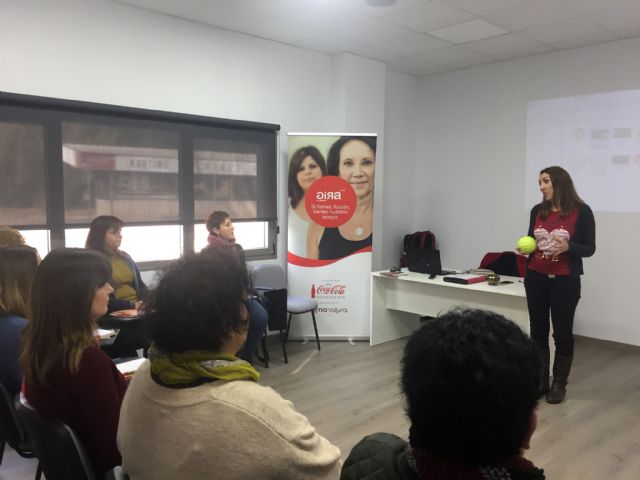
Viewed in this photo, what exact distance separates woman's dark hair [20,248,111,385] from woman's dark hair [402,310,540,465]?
1133 millimetres

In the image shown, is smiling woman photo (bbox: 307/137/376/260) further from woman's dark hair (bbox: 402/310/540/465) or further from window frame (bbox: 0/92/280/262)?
woman's dark hair (bbox: 402/310/540/465)

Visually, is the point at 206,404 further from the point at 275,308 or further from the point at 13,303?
the point at 275,308

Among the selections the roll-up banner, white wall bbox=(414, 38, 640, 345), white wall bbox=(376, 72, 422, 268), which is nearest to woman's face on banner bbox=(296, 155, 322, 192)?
the roll-up banner

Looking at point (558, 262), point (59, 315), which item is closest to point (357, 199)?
point (558, 262)

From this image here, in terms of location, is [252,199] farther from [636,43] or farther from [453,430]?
[453,430]

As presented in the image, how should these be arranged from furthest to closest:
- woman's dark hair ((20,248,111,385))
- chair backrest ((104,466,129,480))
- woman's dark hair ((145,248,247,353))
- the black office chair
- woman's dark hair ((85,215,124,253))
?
the black office chair
woman's dark hair ((85,215,124,253))
woman's dark hair ((20,248,111,385))
chair backrest ((104,466,129,480))
woman's dark hair ((145,248,247,353))

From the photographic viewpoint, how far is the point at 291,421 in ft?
3.66

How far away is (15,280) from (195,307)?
1325 mm

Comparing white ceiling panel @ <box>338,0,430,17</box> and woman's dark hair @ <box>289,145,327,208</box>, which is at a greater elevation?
white ceiling panel @ <box>338,0,430,17</box>

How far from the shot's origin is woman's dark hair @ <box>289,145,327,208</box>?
4.99 meters

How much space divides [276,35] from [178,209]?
184 cm

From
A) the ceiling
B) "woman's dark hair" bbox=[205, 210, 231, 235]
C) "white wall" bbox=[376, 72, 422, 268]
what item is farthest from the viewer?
"white wall" bbox=[376, 72, 422, 268]

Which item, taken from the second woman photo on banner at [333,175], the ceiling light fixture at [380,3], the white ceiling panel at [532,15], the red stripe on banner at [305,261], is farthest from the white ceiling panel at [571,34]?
the red stripe on banner at [305,261]

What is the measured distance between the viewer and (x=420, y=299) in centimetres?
482
